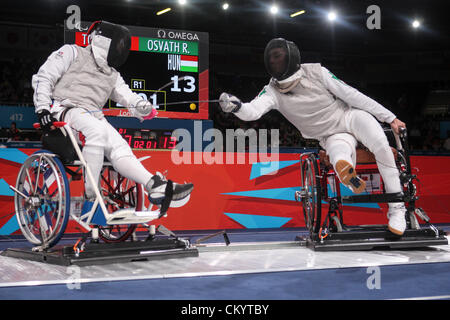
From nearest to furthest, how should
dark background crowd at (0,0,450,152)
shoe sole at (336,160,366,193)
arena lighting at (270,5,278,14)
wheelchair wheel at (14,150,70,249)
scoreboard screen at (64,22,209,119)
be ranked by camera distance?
wheelchair wheel at (14,150,70,249)
shoe sole at (336,160,366,193)
scoreboard screen at (64,22,209,119)
arena lighting at (270,5,278,14)
dark background crowd at (0,0,450,152)

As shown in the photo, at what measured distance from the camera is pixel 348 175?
3180 mm

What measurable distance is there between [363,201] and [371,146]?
38cm

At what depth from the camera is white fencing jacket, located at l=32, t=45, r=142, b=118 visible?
118 inches

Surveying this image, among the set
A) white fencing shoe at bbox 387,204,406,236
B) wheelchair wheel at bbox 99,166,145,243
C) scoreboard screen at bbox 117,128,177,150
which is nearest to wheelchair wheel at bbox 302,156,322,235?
white fencing shoe at bbox 387,204,406,236

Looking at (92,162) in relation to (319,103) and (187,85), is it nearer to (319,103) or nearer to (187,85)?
(319,103)

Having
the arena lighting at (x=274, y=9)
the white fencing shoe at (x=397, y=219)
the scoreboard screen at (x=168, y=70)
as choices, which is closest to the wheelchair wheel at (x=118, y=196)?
the white fencing shoe at (x=397, y=219)

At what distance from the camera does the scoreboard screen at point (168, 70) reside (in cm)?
636

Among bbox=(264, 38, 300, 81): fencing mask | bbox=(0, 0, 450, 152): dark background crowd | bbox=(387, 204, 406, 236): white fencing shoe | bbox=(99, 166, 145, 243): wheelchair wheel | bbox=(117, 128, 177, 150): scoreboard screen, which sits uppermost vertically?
bbox=(0, 0, 450, 152): dark background crowd

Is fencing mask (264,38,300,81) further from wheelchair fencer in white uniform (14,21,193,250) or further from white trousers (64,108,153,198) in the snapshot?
white trousers (64,108,153,198)

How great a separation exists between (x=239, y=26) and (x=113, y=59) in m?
12.2

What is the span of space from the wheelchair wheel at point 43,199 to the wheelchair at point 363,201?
5.29 feet

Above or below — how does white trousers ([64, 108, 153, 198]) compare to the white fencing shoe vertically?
above

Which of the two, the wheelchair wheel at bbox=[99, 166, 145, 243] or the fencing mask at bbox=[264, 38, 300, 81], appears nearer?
the wheelchair wheel at bbox=[99, 166, 145, 243]

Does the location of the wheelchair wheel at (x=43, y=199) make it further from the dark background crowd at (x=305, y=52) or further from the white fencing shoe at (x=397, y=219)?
the dark background crowd at (x=305, y=52)
